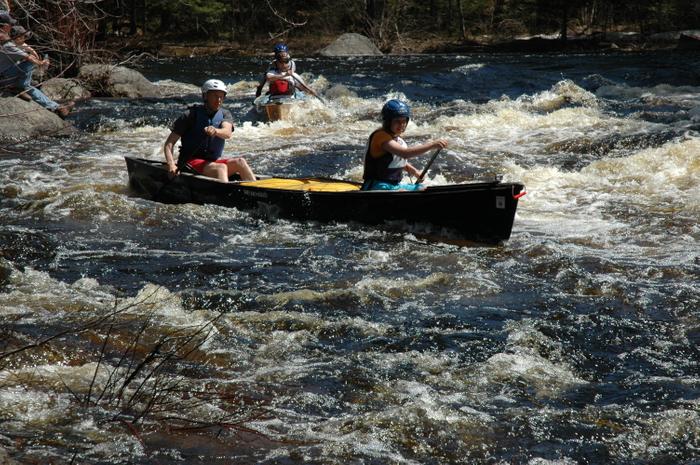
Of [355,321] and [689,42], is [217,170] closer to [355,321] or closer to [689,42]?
[355,321]

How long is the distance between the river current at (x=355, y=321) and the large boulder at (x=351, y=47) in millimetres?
18764

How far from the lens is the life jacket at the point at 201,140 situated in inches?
366

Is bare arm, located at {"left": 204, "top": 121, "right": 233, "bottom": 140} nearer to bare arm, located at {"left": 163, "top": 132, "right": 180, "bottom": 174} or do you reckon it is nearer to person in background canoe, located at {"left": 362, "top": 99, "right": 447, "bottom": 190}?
bare arm, located at {"left": 163, "top": 132, "right": 180, "bottom": 174}

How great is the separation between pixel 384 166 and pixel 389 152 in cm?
24

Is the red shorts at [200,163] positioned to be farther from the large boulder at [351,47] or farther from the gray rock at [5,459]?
the large boulder at [351,47]

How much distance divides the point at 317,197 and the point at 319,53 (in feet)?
77.6

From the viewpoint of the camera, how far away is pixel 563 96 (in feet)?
56.5

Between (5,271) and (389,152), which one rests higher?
(389,152)

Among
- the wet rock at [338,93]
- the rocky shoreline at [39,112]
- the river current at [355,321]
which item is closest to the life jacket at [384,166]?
→ the river current at [355,321]

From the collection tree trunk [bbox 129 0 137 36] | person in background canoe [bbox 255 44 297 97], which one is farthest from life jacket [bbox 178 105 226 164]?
tree trunk [bbox 129 0 137 36]

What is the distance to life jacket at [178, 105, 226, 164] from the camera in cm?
930

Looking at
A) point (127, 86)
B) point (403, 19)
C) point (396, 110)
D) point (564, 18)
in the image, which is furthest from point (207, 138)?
point (403, 19)

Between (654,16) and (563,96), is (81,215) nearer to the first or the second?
(563,96)

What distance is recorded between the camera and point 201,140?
945cm
